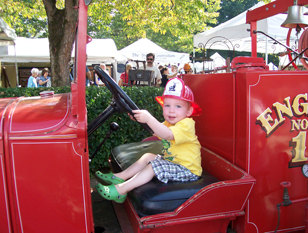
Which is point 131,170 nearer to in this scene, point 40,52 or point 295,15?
point 295,15

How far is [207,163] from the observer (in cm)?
248

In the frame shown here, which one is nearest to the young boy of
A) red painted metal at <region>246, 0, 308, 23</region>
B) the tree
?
the tree

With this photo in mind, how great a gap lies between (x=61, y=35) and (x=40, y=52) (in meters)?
8.43

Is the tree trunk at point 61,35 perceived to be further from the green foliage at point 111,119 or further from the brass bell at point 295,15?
the brass bell at point 295,15

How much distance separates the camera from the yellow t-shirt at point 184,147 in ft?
6.96

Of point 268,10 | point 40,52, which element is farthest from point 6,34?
point 268,10

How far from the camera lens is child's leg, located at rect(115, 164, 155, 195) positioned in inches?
78.7

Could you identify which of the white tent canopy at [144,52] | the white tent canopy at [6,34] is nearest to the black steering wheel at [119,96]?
the white tent canopy at [6,34]

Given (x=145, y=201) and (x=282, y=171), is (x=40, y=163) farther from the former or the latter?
(x=282, y=171)

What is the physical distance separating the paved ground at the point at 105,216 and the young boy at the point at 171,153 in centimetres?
48

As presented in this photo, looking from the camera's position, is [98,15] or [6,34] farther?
[98,15]

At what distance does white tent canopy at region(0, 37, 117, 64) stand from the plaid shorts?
10802mm

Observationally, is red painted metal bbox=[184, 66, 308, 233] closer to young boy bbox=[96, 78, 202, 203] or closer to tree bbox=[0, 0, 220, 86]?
young boy bbox=[96, 78, 202, 203]

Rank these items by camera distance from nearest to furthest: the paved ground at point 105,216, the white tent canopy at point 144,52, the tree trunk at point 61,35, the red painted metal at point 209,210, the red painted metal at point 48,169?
the red painted metal at point 48,169 < the red painted metal at point 209,210 < the paved ground at point 105,216 < the tree trunk at point 61,35 < the white tent canopy at point 144,52
